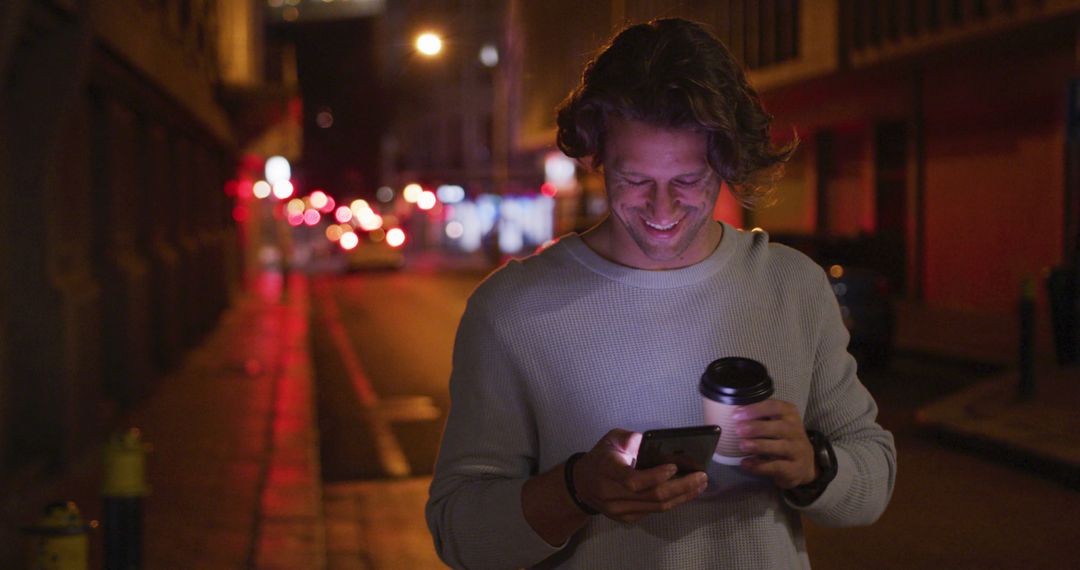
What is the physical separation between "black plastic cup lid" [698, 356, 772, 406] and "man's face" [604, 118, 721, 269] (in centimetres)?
27

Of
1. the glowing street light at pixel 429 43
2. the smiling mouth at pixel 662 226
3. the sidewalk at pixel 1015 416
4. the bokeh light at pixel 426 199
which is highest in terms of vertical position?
the glowing street light at pixel 429 43

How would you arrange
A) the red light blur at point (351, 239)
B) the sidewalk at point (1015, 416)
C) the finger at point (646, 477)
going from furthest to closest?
the red light blur at point (351, 239) < the sidewalk at point (1015, 416) < the finger at point (646, 477)

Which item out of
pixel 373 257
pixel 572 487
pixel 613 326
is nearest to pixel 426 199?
pixel 373 257

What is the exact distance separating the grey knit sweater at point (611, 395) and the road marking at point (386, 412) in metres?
7.23

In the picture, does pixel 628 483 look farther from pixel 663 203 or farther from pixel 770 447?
pixel 663 203

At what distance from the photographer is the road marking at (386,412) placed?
984 centimetres

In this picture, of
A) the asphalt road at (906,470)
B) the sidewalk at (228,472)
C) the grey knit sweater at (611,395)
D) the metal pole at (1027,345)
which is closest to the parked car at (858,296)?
the asphalt road at (906,470)

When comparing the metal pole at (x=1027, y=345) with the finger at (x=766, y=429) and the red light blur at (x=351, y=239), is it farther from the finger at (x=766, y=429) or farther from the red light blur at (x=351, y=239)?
the red light blur at (x=351, y=239)

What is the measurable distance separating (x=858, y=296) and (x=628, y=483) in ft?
43.9

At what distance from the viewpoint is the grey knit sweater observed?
2.13 metres

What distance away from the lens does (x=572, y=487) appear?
1989mm

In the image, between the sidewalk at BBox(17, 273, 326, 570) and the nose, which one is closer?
the nose

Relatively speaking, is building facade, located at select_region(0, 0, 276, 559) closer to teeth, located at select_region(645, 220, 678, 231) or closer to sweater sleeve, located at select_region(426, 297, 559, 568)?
sweater sleeve, located at select_region(426, 297, 559, 568)

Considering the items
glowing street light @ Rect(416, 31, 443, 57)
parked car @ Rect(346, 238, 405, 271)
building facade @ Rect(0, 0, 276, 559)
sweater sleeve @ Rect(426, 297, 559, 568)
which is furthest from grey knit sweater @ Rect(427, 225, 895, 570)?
parked car @ Rect(346, 238, 405, 271)
